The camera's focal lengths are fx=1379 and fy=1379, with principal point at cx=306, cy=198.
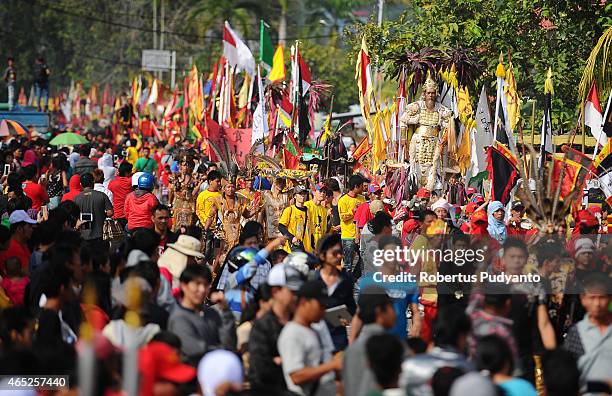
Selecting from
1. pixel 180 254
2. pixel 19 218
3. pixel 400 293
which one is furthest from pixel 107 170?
pixel 400 293

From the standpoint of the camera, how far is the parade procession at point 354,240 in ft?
24.5

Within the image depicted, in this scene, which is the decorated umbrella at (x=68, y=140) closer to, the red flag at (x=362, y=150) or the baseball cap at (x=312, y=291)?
the red flag at (x=362, y=150)

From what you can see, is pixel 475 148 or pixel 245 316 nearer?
pixel 245 316

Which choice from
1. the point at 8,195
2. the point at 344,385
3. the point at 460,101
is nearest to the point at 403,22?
the point at 460,101

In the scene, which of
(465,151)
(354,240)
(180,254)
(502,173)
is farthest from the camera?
(465,151)

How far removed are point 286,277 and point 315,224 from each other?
245 inches

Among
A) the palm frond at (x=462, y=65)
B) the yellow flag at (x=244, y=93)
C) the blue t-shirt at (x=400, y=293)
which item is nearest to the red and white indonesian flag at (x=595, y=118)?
the palm frond at (x=462, y=65)

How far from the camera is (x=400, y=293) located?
10094 millimetres

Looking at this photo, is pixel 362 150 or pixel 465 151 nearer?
pixel 465 151

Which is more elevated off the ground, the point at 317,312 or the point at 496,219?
the point at 496,219

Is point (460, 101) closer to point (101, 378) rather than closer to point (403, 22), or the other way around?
point (403, 22)

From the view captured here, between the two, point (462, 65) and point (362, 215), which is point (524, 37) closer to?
point (462, 65)

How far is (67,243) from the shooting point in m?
10.4

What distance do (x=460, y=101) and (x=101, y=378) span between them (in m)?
14.4
